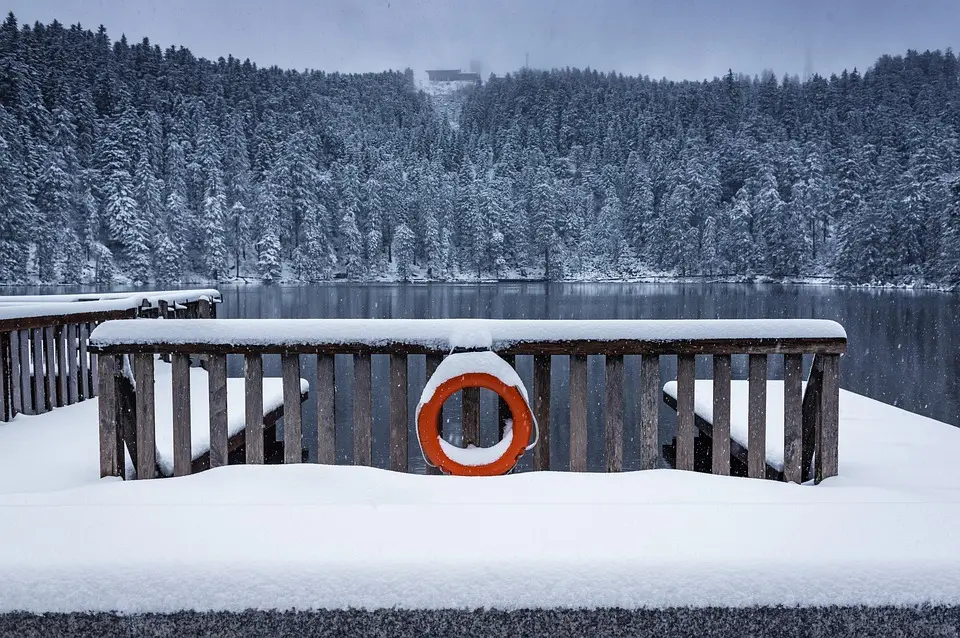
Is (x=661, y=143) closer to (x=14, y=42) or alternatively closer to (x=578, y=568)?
(x=14, y=42)

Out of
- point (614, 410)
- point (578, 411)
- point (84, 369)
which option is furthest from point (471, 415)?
point (84, 369)

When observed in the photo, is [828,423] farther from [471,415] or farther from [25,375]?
[25,375]

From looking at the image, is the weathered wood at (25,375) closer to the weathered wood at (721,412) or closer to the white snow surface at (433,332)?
the white snow surface at (433,332)

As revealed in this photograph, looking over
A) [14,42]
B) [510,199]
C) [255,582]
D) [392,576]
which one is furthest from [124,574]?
[14,42]

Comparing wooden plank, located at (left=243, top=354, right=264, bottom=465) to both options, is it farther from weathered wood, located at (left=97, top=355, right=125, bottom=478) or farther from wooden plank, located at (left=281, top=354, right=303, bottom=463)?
weathered wood, located at (left=97, top=355, right=125, bottom=478)

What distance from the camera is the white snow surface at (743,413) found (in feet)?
11.9

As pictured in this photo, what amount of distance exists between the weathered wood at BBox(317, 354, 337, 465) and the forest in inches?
1942

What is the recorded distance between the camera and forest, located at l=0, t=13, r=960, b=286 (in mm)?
53125

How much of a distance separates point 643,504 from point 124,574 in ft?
4.88

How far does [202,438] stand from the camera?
381 cm

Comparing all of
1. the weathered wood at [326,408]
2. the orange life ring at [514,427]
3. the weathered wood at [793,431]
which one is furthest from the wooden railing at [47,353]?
the weathered wood at [793,431]

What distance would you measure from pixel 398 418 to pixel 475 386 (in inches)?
18.8

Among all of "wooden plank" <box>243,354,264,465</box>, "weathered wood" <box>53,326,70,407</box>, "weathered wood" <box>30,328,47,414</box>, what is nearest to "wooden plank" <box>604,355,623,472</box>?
"wooden plank" <box>243,354,264,465</box>

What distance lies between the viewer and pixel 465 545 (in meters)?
1.75
